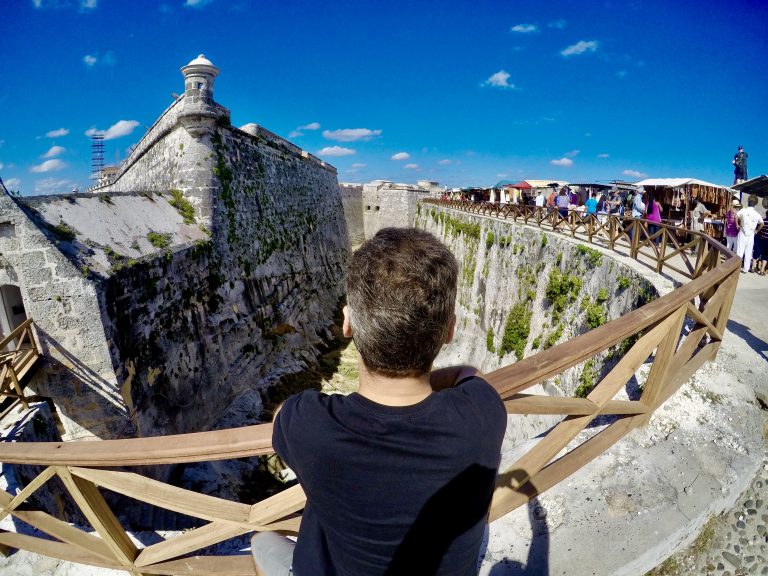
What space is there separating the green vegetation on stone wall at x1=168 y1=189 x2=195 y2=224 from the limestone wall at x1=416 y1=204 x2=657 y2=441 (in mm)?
7753

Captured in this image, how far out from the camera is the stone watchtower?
8248mm

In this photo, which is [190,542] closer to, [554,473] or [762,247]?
[554,473]

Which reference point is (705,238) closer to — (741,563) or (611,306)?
(611,306)

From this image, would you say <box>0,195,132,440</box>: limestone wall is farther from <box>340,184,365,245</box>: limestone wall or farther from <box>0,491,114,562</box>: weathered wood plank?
<box>340,184,365,245</box>: limestone wall

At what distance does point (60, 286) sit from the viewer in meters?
5.30

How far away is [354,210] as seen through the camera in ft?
113

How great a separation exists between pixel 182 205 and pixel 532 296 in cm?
811

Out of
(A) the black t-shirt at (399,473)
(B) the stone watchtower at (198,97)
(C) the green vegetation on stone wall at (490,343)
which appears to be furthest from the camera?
(C) the green vegetation on stone wall at (490,343)

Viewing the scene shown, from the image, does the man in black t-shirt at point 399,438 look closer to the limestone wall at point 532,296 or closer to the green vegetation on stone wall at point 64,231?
the limestone wall at point 532,296

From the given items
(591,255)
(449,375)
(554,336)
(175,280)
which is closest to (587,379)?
(554,336)

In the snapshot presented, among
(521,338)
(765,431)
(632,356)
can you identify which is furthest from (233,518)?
(521,338)

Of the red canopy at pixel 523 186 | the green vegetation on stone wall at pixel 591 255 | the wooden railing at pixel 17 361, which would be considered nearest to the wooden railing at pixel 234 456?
the wooden railing at pixel 17 361

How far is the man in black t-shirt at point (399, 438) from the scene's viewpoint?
3.59 feet

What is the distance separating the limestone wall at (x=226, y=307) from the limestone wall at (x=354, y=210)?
710 inches
